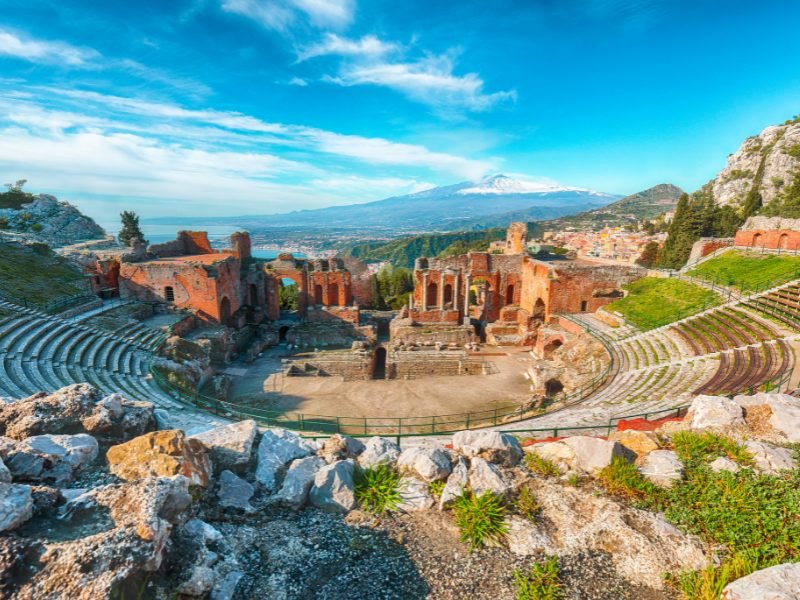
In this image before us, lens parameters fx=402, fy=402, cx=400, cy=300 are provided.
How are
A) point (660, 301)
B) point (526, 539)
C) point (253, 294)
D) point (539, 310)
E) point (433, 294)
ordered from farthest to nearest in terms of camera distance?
point (433, 294), point (253, 294), point (539, 310), point (660, 301), point (526, 539)

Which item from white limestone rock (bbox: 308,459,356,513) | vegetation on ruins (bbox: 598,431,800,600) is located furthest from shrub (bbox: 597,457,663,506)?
white limestone rock (bbox: 308,459,356,513)

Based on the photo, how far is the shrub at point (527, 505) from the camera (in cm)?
562

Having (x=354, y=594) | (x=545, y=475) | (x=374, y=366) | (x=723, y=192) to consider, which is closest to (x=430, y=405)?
(x=374, y=366)

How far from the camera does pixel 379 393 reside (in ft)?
67.8

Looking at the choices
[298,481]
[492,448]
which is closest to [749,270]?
[492,448]

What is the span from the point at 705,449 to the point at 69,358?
66.8 ft

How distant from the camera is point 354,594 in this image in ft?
14.6

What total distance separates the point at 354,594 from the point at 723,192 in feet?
289

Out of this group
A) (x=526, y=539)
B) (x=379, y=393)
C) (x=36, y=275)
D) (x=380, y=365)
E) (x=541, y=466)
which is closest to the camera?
(x=526, y=539)

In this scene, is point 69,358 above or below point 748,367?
below

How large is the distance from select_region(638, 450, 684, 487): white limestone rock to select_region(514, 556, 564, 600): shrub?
230 cm

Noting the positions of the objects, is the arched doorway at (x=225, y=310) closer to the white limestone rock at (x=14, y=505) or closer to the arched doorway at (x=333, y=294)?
the arched doorway at (x=333, y=294)

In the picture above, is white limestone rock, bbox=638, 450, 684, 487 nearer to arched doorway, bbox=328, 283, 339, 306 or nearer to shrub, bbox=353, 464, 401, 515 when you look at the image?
shrub, bbox=353, 464, 401, 515

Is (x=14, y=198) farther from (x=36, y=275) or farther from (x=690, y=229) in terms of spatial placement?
(x=690, y=229)
